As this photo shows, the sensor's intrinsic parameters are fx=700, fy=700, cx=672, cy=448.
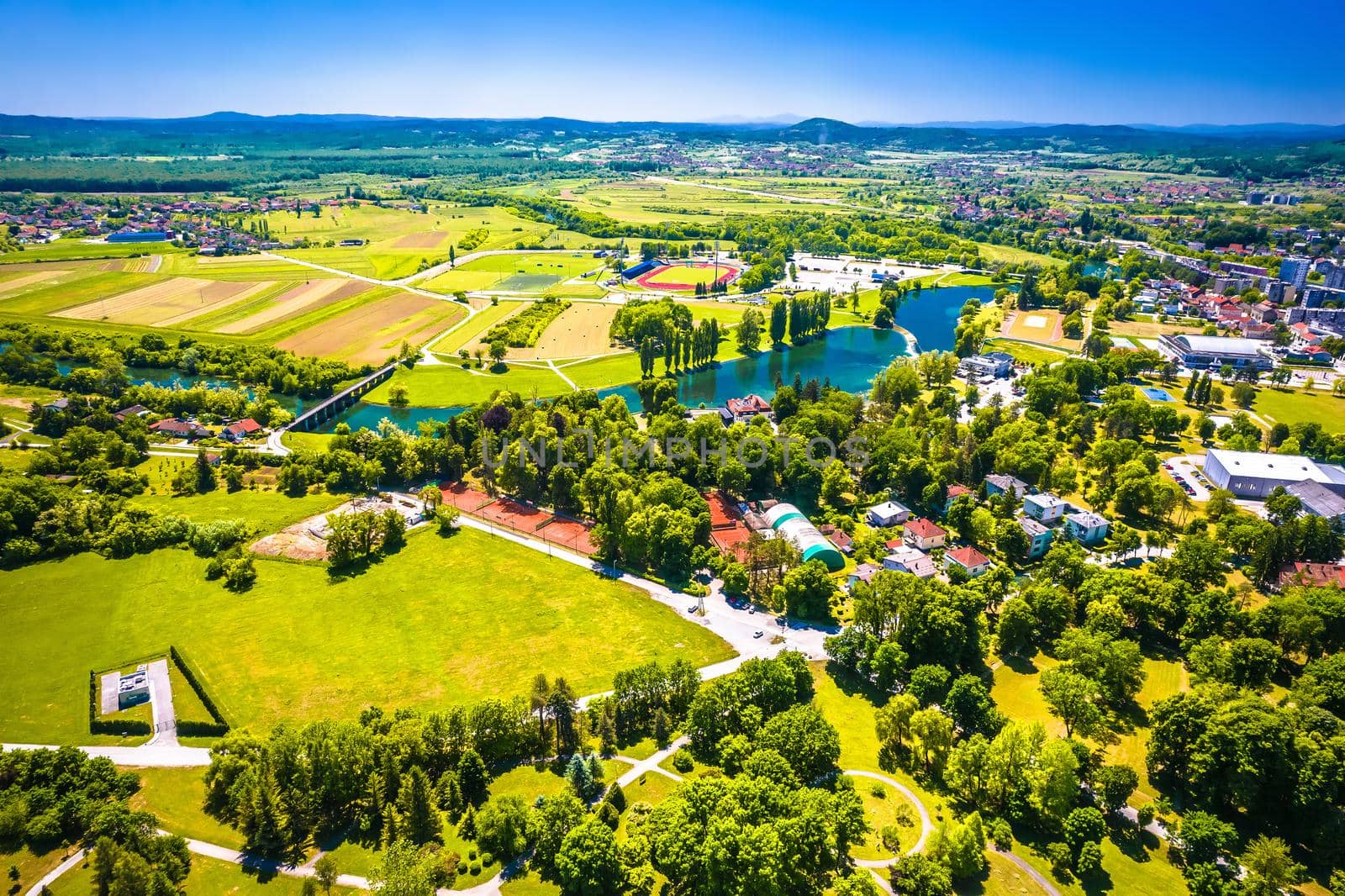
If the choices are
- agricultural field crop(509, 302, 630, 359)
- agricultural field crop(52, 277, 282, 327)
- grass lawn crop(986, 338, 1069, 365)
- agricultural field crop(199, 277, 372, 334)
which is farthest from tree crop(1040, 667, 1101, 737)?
agricultural field crop(52, 277, 282, 327)

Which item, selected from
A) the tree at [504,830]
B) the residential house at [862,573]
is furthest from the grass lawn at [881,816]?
the residential house at [862,573]

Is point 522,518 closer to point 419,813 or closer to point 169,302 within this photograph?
point 419,813

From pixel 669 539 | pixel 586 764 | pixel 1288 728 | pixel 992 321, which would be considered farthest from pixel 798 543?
pixel 992 321

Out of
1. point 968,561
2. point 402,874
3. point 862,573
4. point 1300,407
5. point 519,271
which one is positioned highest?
point 519,271

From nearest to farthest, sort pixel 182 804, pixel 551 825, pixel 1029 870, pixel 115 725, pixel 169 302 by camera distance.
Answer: pixel 551 825
pixel 1029 870
pixel 182 804
pixel 115 725
pixel 169 302

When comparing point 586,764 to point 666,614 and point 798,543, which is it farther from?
point 798,543

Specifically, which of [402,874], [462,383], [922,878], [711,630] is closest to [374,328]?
[462,383]

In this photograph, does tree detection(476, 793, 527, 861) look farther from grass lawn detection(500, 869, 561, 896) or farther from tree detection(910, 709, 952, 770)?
tree detection(910, 709, 952, 770)
